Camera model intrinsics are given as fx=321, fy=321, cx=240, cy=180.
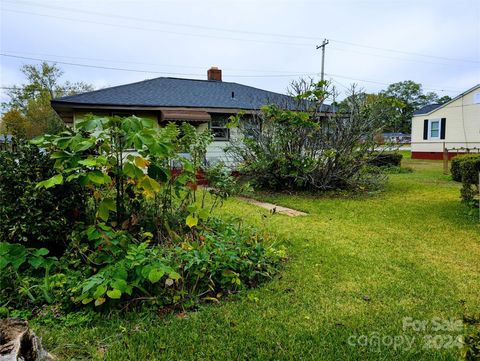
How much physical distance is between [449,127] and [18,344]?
22.1m

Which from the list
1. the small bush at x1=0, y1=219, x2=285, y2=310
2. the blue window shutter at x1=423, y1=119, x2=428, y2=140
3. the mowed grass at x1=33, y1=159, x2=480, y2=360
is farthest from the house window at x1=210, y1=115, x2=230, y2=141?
the blue window shutter at x1=423, y1=119, x2=428, y2=140

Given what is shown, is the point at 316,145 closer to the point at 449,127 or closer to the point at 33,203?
the point at 33,203

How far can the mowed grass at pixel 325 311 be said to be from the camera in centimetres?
204

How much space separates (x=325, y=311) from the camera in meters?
2.50

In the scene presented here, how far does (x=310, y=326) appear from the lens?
7.53ft

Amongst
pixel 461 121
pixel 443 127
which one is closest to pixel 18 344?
pixel 461 121

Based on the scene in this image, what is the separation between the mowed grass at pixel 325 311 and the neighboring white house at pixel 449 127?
1490 centimetres

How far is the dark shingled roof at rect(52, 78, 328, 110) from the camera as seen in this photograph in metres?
11.5

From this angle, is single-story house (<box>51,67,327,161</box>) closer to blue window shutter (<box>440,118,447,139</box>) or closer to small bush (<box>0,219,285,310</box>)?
small bush (<box>0,219,285,310</box>)

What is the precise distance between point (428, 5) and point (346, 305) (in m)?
7.49

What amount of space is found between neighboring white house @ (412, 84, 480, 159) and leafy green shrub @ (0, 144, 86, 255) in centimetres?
1760

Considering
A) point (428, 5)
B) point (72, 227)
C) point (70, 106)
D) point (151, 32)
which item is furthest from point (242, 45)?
point (72, 227)

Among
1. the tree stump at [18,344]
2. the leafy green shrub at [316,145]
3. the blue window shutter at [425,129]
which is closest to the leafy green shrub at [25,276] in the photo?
the tree stump at [18,344]

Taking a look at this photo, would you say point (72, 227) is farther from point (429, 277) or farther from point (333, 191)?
point (333, 191)
